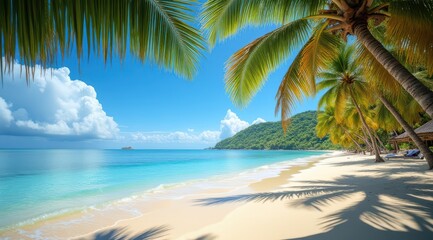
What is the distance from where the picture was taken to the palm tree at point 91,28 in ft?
4.03

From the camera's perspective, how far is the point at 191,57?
242 cm

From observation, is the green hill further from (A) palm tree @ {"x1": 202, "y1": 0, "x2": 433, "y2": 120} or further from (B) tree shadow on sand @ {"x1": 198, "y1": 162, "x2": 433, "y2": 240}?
(A) palm tree @ {"x1": 202, "y1": 0, "x2": 433, "y2": 120}

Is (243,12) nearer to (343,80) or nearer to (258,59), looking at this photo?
(258,59)

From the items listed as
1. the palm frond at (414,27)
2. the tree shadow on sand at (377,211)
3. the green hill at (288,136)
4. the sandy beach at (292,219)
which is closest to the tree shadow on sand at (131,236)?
the sandy beach at (292,219)

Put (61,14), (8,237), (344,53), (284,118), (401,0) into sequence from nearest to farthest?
(61,14)
(401,0)
(8,237)
(284,118)
(344,53)

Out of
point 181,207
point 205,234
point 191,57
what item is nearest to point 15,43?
point 191,57

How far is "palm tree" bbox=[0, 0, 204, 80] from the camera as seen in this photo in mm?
1228

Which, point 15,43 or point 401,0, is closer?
point 15,43

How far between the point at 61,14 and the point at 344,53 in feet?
44.0

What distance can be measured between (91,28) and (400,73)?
12.4 ft

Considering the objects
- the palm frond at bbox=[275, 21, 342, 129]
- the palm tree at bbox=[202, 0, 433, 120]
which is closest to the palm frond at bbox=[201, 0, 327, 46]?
the palm tree at bbox=[202, 0, 433, 120]

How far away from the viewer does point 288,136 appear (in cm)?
10594

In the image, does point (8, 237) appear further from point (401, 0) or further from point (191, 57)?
point (401, 0)

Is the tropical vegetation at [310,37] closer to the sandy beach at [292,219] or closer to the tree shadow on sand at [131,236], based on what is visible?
the sandy beach at [292,219]
